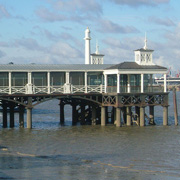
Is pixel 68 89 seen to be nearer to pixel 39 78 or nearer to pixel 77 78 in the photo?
pixel 77 78

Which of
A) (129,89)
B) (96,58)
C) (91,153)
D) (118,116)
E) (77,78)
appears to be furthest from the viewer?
(96,58)

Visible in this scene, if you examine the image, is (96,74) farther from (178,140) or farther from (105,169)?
(105,169)

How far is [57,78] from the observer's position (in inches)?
2084

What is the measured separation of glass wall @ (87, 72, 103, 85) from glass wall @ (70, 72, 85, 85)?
0.73 metres

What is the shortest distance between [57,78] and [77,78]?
2093 mm

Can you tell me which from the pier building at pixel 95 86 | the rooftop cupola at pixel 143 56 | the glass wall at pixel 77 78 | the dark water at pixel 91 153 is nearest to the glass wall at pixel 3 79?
the pier building at pixel 95 86

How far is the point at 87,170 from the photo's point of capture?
29.9 metres

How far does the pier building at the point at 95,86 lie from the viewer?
50.8 meters

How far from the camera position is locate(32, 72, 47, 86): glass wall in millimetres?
51938

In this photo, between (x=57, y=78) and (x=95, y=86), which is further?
(x=95, y=86)

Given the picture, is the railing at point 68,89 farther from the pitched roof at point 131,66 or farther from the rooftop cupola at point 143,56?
the rooftop cupola at point 143,56

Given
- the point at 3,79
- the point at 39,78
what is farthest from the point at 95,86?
the point at 3,79

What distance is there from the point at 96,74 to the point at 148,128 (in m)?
7.97

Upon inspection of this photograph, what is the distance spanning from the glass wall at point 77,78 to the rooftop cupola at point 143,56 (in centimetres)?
622
